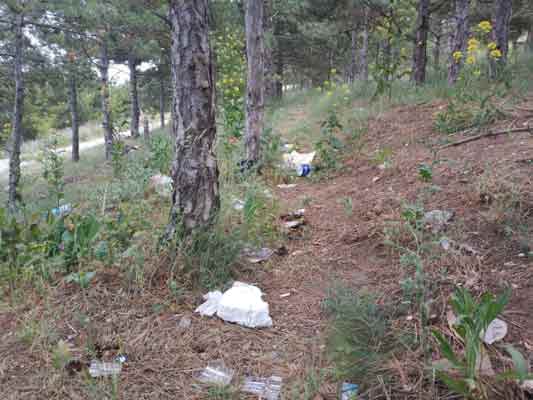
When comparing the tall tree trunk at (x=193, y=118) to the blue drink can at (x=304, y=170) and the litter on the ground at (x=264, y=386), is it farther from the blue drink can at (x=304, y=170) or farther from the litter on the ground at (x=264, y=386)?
the blue drink can at (x=304, y=170)

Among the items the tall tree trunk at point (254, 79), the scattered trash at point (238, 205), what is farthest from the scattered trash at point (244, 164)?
the scattered trash at point (238, 205)

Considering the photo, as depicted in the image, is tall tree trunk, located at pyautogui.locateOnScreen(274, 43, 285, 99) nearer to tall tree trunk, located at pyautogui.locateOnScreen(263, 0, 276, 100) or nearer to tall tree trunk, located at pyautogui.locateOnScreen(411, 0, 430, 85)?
tall tree trunk, located at pyautogui.locateOnScreen(263, 0, 276, 100)

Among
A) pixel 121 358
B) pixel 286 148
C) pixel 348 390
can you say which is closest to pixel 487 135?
pixel 348 390

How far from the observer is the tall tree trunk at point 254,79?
5.34 metres

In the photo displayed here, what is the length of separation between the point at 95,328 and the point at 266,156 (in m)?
4.09

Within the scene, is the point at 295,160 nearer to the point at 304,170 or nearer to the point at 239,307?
the point at 304,170

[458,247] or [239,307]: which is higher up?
[458,247]

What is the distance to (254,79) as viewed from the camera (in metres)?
5.55

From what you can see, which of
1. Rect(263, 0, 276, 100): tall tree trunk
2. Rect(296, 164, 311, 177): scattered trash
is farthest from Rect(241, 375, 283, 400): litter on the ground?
Rect(263, 0, 276, 100): tall tree trunk

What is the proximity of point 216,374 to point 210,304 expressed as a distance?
53 cm

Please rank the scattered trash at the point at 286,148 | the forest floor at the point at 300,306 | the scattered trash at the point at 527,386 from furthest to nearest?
the scattered trash at the point at 286,148 → the forest floor at the point at 300,306 → the scattered trash at the point at 527,386

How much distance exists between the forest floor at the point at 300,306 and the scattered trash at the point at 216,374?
39 mm

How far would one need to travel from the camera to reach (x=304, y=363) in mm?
1904

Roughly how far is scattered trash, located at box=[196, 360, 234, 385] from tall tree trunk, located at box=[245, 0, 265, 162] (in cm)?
396
